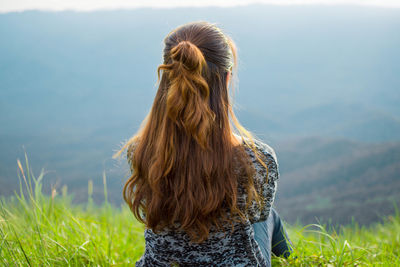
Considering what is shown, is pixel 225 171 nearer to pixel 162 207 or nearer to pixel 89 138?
pixel 162 207

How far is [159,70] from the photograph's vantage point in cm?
98

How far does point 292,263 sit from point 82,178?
7496mm

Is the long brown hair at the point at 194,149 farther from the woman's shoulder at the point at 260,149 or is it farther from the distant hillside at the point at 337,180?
the distant hillside at the point at 337,180

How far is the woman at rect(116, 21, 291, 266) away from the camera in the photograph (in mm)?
903

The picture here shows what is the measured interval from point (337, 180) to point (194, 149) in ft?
26.3

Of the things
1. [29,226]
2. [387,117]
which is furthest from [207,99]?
[387,117]

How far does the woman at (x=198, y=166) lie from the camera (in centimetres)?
90

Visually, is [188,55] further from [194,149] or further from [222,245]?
[222,245]

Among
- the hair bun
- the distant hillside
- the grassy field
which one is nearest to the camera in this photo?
the hair bun

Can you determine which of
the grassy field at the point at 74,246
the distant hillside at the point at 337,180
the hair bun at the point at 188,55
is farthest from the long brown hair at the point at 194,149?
the distant hillside at the point at 337,180

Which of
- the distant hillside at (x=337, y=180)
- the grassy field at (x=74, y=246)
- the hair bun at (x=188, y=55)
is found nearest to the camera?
the hair bun at (x=188, y=55)

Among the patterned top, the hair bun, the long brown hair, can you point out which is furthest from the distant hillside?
the hair bun

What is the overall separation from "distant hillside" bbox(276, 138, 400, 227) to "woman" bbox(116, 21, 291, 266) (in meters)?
5.26

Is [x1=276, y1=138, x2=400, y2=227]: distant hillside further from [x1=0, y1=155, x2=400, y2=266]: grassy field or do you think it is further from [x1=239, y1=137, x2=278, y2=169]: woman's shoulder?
[x1=239, y1=137, x2=278, y2=169]: woman's shoulder
